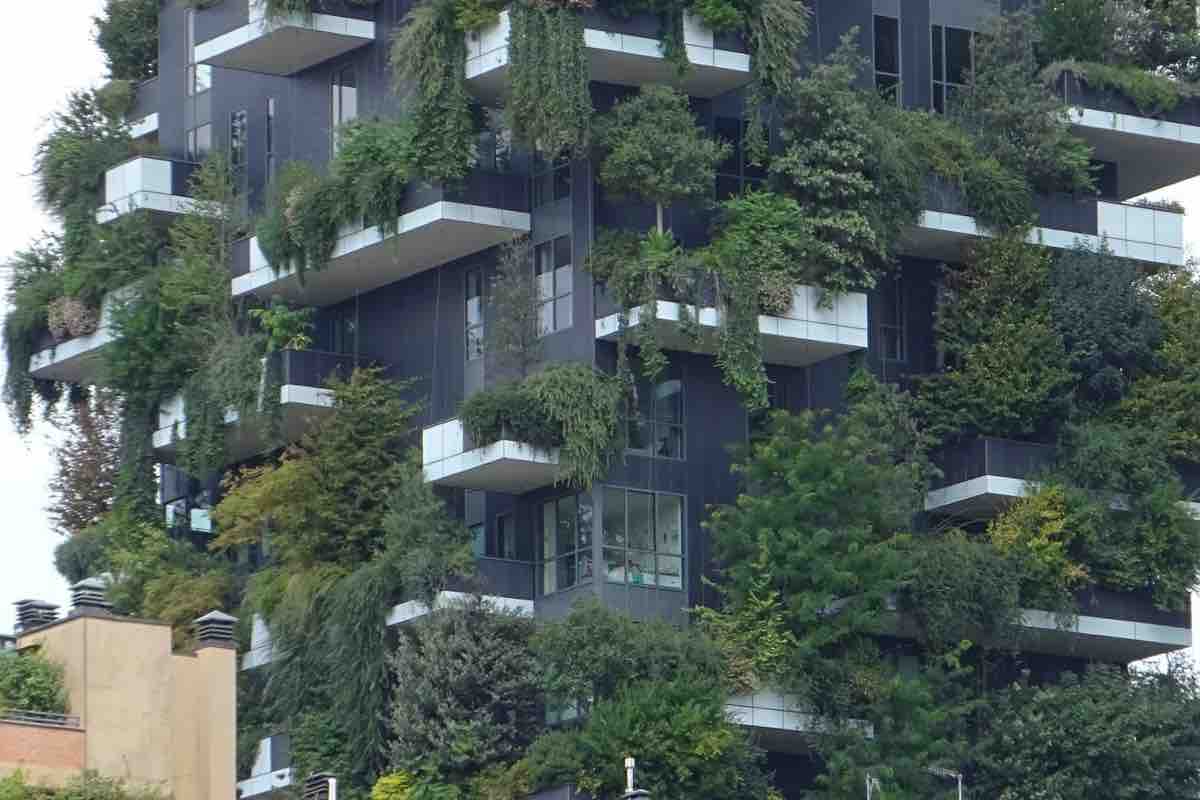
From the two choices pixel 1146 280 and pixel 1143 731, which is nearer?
pixel 1143 731

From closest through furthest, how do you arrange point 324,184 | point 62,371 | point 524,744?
point 524,744, point 324,184, point 62,371

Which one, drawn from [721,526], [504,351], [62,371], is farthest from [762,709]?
[62,371]

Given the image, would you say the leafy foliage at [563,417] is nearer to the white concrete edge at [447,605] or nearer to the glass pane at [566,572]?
the glass pane at [566,572]

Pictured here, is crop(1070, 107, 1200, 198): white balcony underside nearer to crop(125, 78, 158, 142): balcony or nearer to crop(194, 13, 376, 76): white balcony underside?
crop(194, 13, 376, 76): white balcony underside

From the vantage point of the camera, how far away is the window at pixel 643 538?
79.4 meters

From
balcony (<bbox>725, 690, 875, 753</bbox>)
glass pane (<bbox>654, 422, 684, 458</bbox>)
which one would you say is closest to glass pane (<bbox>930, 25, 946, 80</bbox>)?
glass pane (<bbox>654, 422, 684, 458</bbox>)

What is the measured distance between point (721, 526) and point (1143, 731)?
8838 millimetres

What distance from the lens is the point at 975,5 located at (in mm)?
87375

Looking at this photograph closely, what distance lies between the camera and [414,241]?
82.4 metres

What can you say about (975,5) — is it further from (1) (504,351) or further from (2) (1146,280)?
(1) (504,351)

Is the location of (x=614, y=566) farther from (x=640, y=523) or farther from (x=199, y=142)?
(x=199, y=142)

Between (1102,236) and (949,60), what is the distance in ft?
15.9

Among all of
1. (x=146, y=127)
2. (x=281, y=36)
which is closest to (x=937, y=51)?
(x=281, y=36)

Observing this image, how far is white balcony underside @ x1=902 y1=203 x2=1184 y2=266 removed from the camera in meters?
84.2
